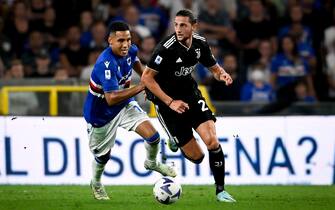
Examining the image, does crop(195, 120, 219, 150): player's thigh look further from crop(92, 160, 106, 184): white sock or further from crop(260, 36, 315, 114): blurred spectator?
crop(260, 36, 315, 114): blurred spectator

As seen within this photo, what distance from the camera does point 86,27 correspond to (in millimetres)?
20094

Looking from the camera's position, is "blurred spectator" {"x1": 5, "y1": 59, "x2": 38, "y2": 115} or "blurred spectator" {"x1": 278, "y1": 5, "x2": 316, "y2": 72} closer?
"blurred spectator" {"x1": 5, "y1": 59, "x2": 38, "y2": 115}

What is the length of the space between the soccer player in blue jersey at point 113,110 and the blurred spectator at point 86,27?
687 cm

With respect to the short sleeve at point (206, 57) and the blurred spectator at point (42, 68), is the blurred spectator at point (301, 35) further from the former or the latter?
the short sleeve at point (206, 57)

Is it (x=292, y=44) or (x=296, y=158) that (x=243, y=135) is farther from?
(x=292, y=44)

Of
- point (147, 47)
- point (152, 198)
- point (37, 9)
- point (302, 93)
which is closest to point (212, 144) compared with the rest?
point (152, 198)

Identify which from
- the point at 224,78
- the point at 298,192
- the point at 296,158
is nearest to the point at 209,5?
the point at 296,158

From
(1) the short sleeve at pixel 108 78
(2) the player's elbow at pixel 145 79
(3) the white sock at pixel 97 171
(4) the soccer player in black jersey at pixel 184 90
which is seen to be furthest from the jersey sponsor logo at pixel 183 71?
(3) the white sock at pixel 97 171

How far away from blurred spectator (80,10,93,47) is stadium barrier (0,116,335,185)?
3933mm

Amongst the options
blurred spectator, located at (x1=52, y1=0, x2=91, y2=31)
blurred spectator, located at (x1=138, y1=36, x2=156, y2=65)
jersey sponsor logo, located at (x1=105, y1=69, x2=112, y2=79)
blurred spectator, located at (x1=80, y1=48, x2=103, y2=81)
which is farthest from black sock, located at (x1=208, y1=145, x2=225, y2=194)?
blurred spectator, located at (x1=52, y1=0, x2=91, y2=31)

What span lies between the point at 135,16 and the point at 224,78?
7418 millimetres

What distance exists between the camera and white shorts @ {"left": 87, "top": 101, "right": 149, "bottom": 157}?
42.7ft

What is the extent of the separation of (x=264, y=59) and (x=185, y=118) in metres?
7.25

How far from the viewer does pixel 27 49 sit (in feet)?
63.9
